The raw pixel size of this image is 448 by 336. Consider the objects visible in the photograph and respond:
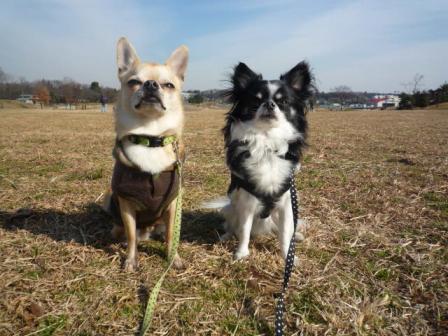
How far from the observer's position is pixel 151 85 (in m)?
2.50

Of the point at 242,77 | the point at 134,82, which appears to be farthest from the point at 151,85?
the point at 242,77

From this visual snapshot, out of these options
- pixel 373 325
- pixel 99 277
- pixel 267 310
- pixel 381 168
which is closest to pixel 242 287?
pixel 267 310

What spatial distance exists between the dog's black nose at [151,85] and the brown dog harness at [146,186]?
1.40 feet

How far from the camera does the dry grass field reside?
75.6 inches

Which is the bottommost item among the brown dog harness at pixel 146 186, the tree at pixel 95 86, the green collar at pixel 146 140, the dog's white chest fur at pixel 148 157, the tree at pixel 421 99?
the brown dog harness at pixel 146 186

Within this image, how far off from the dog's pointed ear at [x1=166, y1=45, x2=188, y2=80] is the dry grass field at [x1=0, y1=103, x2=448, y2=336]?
1567mm

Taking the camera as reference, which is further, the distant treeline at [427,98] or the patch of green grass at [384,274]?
the distant treeline at [427,98]

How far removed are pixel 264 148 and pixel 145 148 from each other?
1001 millimetres

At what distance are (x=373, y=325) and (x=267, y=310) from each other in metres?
0.63

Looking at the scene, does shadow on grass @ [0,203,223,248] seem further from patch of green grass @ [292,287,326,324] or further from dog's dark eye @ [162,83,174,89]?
dog's dark eye @ [162,83,174,89]

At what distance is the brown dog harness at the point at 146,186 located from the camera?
2459 mm

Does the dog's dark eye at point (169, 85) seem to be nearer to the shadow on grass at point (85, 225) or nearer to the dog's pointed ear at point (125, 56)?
the dog's pointed ear at point (125, 56)

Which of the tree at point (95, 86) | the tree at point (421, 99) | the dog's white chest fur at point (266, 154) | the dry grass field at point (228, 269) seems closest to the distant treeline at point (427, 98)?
the tree at point (421, 99)

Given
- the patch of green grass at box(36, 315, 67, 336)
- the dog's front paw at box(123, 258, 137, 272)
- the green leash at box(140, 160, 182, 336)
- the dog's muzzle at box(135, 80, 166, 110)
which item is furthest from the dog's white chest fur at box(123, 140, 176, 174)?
the patch of green grass at box(36, 315, 67, 336)
